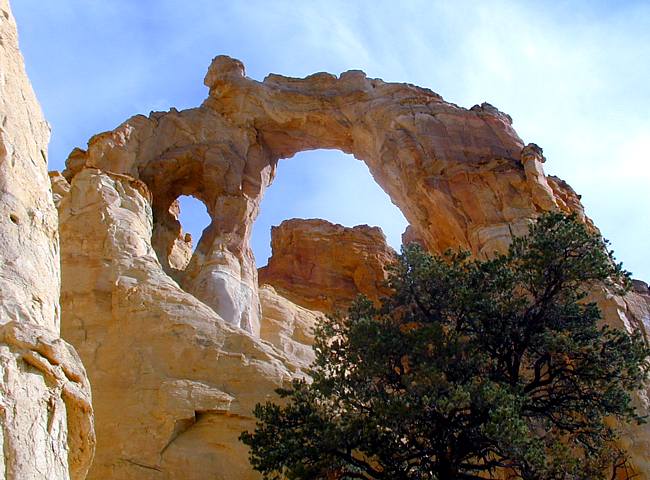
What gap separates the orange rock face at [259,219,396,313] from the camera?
3712 centimetres

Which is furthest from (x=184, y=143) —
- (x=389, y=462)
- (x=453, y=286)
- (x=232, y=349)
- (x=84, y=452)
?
(x=84, y=452)

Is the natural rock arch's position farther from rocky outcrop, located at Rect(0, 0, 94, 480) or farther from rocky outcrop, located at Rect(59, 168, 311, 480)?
rocky outcrop, located at Rect(0, 0, 94, 480)

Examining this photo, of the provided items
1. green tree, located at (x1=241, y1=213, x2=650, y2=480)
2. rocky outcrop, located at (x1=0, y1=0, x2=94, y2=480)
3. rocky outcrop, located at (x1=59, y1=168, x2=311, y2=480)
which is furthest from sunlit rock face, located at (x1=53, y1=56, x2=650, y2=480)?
rocky outcrop, located at (x1=0, y1=0, x2=94, y2=480)

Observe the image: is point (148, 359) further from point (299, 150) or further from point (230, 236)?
point (299, 150)

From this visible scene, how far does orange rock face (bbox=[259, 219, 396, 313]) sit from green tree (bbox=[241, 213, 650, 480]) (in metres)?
21.6

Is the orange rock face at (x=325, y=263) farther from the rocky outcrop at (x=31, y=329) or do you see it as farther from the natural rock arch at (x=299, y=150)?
the rocky outcrop at (x=31, y=329)

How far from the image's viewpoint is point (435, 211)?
2762 cm

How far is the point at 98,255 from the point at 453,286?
27.7 ft

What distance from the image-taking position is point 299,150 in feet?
107

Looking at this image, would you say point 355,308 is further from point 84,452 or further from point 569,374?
point 84,452

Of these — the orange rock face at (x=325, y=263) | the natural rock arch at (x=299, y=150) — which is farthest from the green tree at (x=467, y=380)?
the orange rock face at (x=325, y=263)

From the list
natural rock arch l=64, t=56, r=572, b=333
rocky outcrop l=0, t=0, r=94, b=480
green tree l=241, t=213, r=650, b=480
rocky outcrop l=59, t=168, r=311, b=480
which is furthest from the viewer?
natural rock arch l=64, t=56, r=572, b=333

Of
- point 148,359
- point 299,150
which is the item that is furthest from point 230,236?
point 148,359

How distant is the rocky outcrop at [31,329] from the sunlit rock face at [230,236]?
6.64 metres
